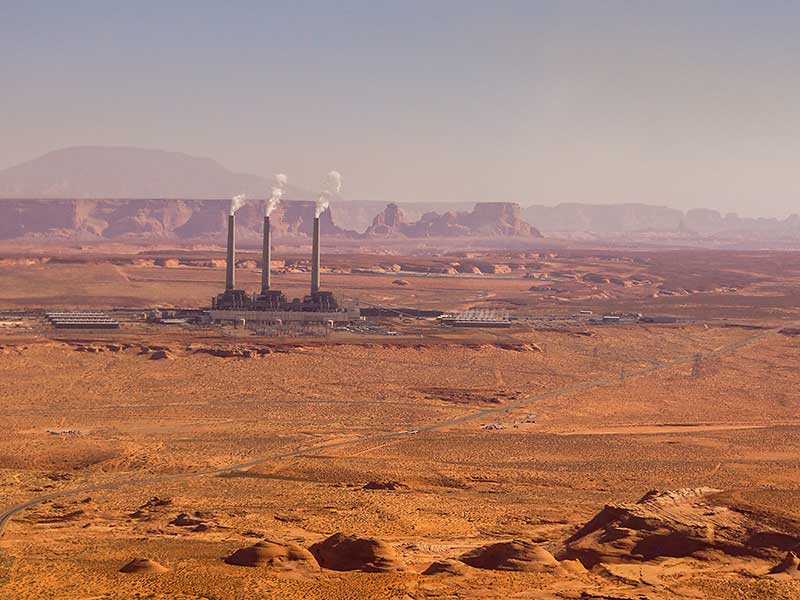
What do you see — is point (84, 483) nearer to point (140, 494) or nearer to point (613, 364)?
point (140, 494)

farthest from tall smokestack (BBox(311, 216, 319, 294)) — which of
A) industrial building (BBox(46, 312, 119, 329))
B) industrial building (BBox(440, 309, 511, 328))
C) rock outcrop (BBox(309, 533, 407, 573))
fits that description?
rock outcrop (BBox(309, 533, 407, 573))

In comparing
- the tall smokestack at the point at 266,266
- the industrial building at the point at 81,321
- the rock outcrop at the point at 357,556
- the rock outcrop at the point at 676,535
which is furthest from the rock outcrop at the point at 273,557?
the tall smokestack at the point at 266,266

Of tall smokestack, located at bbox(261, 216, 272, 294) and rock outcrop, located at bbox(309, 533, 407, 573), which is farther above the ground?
tall smokestack, located at bbox(261, 216, 272, 294)

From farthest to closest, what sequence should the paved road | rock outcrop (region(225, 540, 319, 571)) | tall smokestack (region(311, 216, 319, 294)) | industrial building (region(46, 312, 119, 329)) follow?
tall smokestack (region(311, 216, 319, 294)) < industrial building (region(46, 312, 119, 329)) < the paved road < rock outcrop (region(225, 540, 319, 571))

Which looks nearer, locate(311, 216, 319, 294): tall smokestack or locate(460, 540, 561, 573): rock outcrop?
locate(460, 540, 561, 573): rock outcrop

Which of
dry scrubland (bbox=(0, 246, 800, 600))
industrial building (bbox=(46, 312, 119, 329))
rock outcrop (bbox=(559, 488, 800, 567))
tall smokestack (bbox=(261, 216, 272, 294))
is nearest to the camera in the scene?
dry scrubland (bbox=(0, 246, 800, 600))

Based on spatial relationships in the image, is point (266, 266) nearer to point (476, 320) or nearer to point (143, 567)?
point (476, 320)

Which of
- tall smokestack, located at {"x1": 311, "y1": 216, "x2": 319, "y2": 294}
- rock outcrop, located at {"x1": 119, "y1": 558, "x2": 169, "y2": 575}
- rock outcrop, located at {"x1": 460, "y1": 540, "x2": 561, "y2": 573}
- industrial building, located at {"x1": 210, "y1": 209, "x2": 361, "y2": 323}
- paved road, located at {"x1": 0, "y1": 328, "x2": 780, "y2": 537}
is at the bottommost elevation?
paved road, located at {"x1": 0, "y1": 328, "x2": 780, "y2": 537}

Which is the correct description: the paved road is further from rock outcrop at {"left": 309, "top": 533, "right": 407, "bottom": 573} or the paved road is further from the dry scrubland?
rock outcrop at {"left": 309, "top": 533, "right": 407, "bottom": 573}

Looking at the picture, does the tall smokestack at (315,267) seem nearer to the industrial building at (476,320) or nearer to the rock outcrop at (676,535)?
the industrial building at (476,320)
